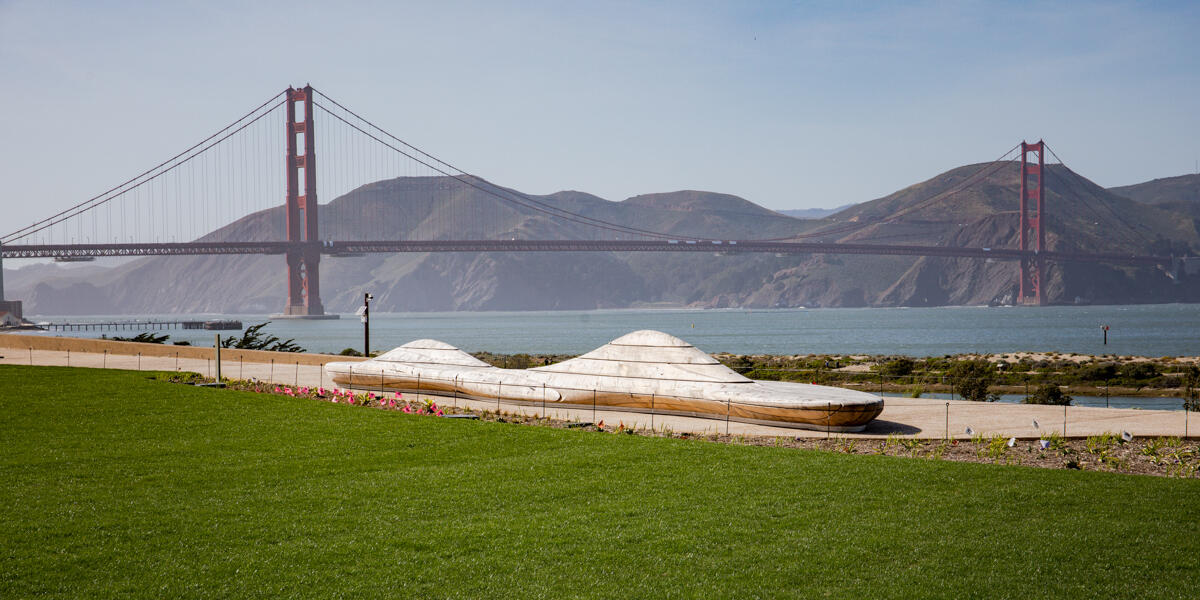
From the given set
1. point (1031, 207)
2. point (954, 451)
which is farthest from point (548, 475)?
point (1031, 207)

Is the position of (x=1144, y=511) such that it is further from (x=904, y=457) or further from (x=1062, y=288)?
(x=1062, y=288)

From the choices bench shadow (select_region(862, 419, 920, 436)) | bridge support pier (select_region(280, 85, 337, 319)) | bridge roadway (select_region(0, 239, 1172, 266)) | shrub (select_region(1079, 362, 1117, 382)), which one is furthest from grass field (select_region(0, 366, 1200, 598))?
bridge support pier (select_region(280, 85, 337, 319))

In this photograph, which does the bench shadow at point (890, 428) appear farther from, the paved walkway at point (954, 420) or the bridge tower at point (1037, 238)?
→ the bridge tower at point (1037, 238)

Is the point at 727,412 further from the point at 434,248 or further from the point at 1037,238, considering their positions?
the point at 1037,238

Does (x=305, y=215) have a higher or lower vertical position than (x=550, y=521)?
higher

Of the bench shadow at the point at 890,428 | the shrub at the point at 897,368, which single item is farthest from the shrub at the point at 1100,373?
the bench shadow at the point at 890,428

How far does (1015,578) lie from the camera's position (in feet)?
23.2

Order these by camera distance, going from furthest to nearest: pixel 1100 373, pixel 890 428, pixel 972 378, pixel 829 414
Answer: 1. pixel 1100 373
2. pixel 972 378
3. pixel 890 428
4. pixel 829 414

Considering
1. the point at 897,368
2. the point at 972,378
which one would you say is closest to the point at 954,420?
the point at 972,378

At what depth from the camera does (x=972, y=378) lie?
31.3 metres

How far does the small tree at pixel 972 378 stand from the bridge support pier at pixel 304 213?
7449cm

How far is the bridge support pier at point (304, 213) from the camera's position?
324 ft

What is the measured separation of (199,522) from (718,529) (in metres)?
4.43

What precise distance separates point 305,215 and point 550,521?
9842cm
